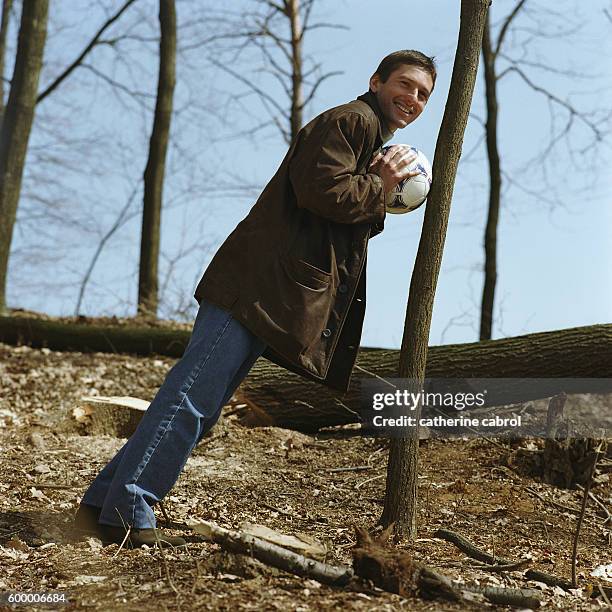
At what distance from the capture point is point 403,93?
3.88 metres

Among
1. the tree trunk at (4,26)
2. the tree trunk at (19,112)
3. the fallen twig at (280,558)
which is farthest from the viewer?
the tree trunk at (4,26)

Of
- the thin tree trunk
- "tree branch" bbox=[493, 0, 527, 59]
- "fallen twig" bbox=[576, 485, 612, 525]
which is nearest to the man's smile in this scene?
"fallen twig" bbox=[576, 485, 612, 525]

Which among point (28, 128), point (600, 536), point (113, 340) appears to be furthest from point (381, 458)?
point (28, 128)

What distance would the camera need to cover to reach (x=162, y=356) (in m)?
8.78


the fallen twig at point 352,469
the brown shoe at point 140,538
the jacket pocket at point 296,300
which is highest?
the jacket pocket at point 296,300

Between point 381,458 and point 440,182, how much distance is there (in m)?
2.54

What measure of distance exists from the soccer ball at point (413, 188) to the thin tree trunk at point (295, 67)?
904 centimetres

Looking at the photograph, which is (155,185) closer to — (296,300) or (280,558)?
(296,300)

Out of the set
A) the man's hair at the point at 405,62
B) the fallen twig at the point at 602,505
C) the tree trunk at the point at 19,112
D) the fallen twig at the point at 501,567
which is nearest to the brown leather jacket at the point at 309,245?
the man's hair at the point at 405,62

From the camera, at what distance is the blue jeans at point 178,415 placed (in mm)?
3756

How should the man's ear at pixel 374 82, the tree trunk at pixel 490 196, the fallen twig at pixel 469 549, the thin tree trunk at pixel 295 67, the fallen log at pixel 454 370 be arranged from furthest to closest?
1. the thin tree trunk at pixel 295 67
2. the tree trunk at pixel 490 196
3. the fallen log at pixel 454 370
4. the man's ear at pixel 374 82
5. the fallen twig at pixel 469 549

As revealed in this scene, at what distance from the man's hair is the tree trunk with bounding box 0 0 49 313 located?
7250 mm

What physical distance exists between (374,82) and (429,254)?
87 cm

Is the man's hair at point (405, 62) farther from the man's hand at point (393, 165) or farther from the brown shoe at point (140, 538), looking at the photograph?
the brown shoe at point (140, 538)
